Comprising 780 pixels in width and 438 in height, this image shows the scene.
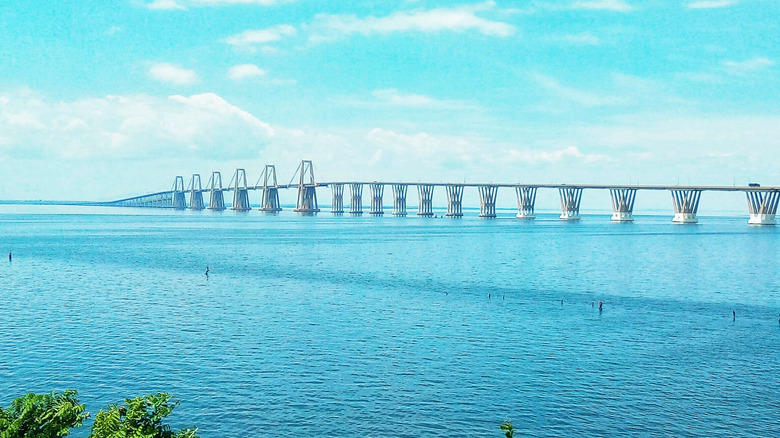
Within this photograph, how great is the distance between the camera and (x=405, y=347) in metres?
45.8

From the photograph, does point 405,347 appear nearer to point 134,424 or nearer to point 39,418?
point 134,424

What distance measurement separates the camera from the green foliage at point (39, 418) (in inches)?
851

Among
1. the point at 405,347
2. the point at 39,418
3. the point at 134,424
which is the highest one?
the point at 39,418

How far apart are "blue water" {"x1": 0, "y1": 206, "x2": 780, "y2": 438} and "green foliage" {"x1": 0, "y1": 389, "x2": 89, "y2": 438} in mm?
8437

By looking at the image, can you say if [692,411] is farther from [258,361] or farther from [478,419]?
[258,361]

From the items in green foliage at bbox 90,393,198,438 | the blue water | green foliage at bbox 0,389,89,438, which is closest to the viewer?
green foliage at bbox 90,393,198,438

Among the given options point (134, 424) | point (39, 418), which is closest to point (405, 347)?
point (134, 424)

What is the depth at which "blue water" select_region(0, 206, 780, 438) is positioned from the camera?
32812 millimetres

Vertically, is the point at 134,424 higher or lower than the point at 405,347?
higher

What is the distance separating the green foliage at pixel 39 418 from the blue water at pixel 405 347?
332 inches

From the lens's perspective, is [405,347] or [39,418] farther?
[405,347]

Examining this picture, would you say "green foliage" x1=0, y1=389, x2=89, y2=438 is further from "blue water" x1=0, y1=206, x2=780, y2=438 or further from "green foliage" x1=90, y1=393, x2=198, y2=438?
"blue water" x1=0, y1=206, x2=780, y2=438

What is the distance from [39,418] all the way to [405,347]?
88.9ft

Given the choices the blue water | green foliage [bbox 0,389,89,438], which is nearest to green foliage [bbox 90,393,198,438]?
green foliage [bbox 0,389,89,438]
